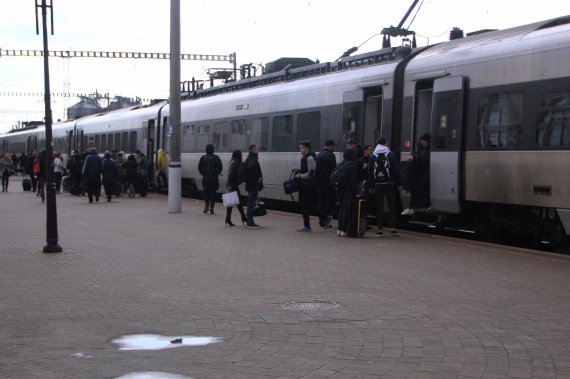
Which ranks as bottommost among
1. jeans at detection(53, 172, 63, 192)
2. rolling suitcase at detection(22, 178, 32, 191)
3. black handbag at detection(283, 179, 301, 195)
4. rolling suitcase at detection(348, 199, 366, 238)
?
rolling suitcase at detection(22, 178, 32, 191)

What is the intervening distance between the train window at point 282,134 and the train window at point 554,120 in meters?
8.33

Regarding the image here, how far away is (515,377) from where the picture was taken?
5160mm

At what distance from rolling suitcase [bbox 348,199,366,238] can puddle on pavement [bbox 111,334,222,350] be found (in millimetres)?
7226

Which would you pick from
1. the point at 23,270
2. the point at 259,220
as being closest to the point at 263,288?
the point at 23,270

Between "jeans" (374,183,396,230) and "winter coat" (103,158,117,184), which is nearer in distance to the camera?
"jeans" (374,183,396,230)

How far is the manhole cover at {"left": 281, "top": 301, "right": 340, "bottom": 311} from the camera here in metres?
7.35

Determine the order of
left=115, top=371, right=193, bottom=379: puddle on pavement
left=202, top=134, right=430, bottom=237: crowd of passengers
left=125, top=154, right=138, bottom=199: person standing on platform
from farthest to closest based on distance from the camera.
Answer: left=125, top=154, right=138, bottom=199: person standing on platform
left=202, top=134, right=430, bottom=237: crowd of passengers
left=115, top=371, right=193, bottom=379: puddle on pavement

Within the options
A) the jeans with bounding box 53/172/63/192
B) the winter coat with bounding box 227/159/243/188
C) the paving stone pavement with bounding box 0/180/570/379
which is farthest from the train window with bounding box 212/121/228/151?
A: the paving stone pavement with bounding box 0/180/570/379

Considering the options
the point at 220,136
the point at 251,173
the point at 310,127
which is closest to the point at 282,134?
the point at 310,127

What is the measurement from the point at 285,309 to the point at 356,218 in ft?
19.9

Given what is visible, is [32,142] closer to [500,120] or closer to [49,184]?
[49,184]

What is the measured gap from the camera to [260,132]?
20.6m

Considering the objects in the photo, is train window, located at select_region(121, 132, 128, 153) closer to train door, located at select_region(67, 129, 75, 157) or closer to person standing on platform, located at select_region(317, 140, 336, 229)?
train door, located at select_region(67, 129, 75, 157)

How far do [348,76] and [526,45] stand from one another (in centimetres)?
539
